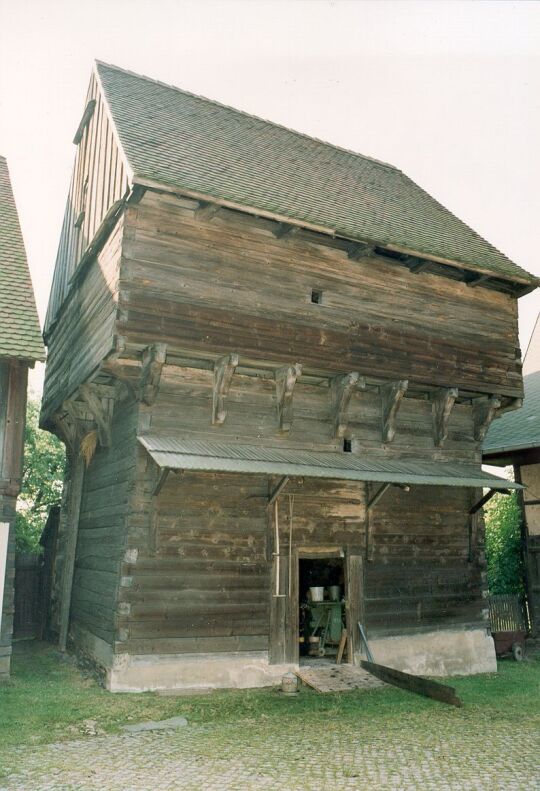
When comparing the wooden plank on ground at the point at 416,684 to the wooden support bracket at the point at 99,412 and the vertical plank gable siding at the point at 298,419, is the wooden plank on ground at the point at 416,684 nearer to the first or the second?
the vertical plank gable siding at the point at 298,419

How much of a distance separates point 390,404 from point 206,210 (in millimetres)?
5560

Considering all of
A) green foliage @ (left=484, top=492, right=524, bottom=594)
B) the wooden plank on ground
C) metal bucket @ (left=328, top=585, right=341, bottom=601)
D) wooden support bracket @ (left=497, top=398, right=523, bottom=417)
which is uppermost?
wooden support bracket @ (left=497, top=398, right=523, bottom=417)

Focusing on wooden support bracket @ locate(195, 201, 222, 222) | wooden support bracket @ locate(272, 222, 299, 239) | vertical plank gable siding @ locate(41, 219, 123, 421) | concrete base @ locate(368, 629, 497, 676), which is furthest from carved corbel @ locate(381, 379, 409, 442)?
vertical plank gable siding @ locate(41, 219, 123, 421)

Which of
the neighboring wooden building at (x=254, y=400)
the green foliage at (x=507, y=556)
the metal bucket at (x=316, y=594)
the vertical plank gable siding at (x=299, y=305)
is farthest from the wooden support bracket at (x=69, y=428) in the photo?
the green foliage at (x=507, y=556)

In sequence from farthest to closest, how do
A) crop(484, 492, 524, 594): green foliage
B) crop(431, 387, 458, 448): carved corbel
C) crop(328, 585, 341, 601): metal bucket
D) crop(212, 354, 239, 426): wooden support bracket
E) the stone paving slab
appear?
crop(484, 492, 524, 594): green foliage → crop(328, 585, 341, 601): metal bucket → crop(431, 387, 458, 448): carved corbel → crop(212, 354, 239, 426): wooden support bracket → the stone paving slab

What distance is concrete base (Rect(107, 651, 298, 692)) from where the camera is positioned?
36.7ft

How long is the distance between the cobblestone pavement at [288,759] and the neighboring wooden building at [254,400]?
276 cm

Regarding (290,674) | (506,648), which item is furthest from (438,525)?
(290,674)

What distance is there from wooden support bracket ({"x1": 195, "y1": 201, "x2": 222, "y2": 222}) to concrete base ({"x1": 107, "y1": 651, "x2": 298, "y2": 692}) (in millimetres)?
7964

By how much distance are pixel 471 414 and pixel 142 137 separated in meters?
9.64

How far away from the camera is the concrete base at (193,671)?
11.2m

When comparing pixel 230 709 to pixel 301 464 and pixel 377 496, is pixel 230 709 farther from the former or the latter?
pixel 377 496

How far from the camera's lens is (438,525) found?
1511cm

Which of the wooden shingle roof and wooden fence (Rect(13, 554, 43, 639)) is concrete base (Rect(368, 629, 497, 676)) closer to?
the wooden shingle roof
